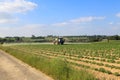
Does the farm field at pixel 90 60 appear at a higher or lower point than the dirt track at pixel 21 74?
higher

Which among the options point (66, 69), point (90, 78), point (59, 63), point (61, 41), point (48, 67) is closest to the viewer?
point (90, 78)

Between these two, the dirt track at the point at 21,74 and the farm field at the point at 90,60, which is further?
the dirt track at the point at 21,74

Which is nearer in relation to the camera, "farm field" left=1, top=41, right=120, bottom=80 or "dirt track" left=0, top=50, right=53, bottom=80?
"farm field" left=1, top=41, right=120, bottom=80

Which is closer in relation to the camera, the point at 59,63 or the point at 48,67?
the point at 59,63

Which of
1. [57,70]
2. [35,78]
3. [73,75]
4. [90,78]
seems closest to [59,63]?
[57,70]

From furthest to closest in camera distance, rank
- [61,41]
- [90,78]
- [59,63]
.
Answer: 1. [61,41]
2. [59,63]
3. [90,78]

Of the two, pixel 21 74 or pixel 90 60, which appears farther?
pixel 90 60

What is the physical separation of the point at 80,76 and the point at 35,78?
16.0 ft

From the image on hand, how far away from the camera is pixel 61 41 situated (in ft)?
302

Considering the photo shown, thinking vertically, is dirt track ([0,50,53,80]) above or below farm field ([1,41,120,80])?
below

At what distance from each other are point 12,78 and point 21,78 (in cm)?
58

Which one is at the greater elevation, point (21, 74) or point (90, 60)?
point (90, 60)

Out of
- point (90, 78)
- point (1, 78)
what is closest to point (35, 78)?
point (1, 78)

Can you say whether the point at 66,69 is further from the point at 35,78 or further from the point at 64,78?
the point at 35,78
